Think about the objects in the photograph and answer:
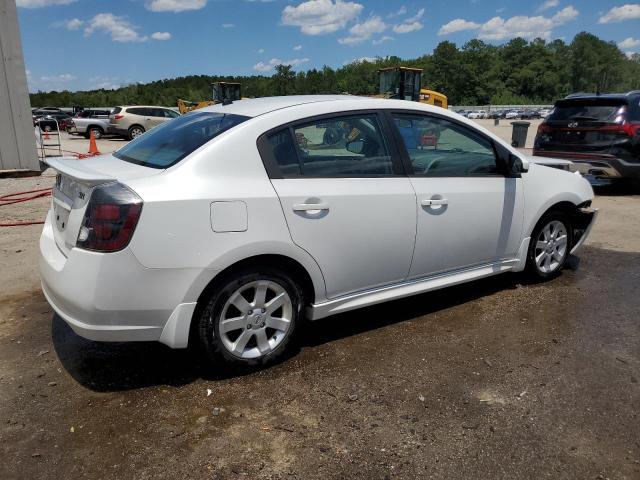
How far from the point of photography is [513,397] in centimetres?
296

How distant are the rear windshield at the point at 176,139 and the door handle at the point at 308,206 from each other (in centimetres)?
63

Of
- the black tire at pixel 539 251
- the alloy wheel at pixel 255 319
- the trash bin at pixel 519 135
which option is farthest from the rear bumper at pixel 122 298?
the trash bin at pixel 519 135

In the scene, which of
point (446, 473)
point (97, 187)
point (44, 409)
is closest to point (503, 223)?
point (446, 473)

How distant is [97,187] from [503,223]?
3.04 metres

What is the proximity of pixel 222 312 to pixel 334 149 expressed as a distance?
4.26 feet

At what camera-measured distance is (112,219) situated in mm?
2674

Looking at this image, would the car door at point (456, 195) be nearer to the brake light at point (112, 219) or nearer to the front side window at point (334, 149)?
the front side window at point (334, 149)

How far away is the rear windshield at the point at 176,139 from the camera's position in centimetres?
308

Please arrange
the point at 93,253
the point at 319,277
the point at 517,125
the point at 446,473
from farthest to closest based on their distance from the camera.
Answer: the point at 517,125 < the point at 319,277 < the point at 93,253 < the point at 446,473

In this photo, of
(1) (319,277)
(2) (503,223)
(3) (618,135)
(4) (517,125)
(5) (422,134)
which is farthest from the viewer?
(4) (517,125)

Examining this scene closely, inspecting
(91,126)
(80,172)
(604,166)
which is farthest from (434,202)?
(91,126)

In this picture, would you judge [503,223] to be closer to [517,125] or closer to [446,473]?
[446,473]

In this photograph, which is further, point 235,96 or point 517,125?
point 235,96

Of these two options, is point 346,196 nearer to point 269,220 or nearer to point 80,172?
point 269,220
